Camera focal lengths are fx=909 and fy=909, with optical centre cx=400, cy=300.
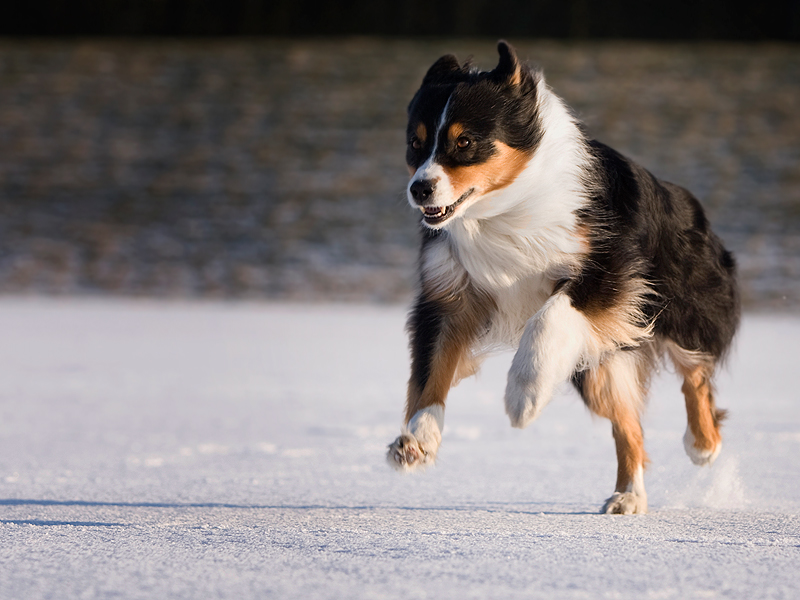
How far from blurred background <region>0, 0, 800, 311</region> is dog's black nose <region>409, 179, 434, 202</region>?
26.7ft

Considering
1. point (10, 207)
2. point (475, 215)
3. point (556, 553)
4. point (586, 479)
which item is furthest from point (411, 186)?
point (10, 207)

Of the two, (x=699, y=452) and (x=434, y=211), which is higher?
(x=434, y=211)

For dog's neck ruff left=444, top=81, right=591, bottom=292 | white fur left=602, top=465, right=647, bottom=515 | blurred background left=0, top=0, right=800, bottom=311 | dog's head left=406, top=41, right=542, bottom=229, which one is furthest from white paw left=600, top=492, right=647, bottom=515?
blurred background left=0, top=0, right=800, bottom=311

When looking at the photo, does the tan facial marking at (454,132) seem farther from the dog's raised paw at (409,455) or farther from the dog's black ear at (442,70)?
the dog's raised paw at (409,455)

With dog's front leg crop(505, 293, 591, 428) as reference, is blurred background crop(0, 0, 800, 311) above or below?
above

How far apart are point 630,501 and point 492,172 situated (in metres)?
1.18

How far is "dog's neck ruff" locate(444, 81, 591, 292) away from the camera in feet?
9.66

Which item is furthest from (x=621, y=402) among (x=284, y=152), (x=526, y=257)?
(x=284, y=152)

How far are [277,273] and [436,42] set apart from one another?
4.66 metres

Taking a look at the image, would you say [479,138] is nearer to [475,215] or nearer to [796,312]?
[475,215]

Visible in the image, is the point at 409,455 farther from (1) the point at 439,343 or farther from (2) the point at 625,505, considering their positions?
(2) the point at 625,505

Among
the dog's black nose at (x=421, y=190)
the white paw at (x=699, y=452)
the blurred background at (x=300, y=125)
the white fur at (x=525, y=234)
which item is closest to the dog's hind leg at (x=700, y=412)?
the white paw at (x=699, y=452)

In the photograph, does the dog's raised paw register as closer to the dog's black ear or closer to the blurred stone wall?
the dog's black ear

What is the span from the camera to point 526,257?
2.96 meters
